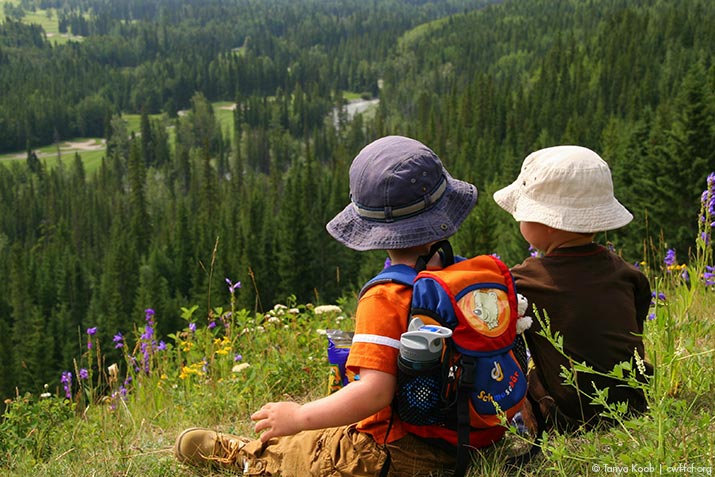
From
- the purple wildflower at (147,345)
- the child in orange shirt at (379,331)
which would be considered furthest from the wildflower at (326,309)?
the child in orange shirt at (379,331)

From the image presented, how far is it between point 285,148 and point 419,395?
121313 mm

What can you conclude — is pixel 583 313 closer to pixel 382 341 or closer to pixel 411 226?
pixel 411 226

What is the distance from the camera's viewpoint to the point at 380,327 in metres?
2.61

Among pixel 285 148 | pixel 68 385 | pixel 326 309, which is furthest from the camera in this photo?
pixel 285 148

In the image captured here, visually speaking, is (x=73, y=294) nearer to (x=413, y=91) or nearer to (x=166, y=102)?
(x=413, y=91)

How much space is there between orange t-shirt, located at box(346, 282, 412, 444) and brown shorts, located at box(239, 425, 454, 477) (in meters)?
0.38

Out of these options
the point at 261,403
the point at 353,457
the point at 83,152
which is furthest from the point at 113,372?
the point at 83,152

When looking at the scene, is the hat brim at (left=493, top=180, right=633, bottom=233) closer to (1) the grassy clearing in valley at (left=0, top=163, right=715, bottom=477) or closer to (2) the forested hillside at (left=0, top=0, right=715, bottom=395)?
(1) the grassy clearing in valley at (left=0, top=163, right=715, bottom=477)

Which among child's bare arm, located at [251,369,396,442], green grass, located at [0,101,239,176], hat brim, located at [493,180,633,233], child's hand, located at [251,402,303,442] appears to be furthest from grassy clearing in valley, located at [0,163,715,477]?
green grass, located at [0,101,239,176]

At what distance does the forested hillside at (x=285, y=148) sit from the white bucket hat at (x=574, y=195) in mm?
3248

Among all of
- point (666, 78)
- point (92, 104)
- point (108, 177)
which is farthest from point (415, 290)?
point (92, 104)

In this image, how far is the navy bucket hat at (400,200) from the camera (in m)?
2.76

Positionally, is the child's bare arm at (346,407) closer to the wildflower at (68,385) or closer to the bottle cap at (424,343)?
the bottle cap at (424,343)

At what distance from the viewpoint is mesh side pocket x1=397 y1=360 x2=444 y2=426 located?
261 centimetres
